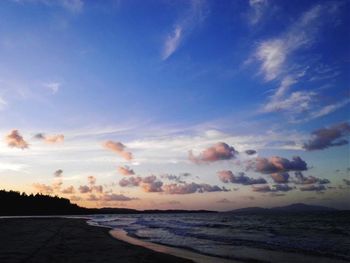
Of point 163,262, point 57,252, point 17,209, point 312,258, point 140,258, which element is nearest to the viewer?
point 163,262

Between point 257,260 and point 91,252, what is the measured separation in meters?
10.3

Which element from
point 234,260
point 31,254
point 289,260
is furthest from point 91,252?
point 289,260

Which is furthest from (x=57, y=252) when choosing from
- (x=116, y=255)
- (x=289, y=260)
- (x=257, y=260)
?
(x=289, y=260)

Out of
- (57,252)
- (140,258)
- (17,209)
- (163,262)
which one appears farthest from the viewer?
(17,209)

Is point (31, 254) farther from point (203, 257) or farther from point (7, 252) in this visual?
point (203, 257)

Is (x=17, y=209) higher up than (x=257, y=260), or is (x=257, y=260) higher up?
(x=17, y=209)

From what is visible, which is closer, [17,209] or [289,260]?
[289,260]

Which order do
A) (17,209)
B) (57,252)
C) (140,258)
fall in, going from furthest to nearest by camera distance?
1. (17,209)
2. (57,252)
3. (140,258)

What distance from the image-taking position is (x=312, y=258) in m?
23.7

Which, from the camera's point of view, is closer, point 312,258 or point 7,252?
point 7,252

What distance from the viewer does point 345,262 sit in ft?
71.3

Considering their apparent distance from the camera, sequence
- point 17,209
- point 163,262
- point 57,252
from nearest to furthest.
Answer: point 163,262 < point 57,252 < point 17,209

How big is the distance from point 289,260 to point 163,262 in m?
8.33

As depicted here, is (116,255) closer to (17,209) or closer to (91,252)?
(91,252)
